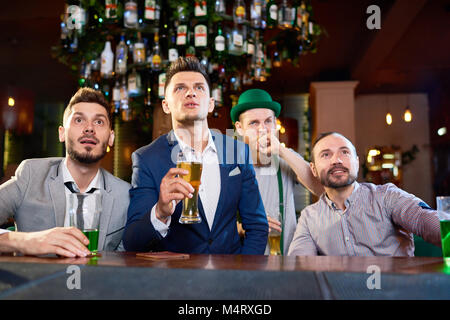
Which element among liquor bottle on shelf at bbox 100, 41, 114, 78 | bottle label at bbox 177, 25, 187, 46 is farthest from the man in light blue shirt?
liquor bottle on shelf at bbox 100, 41, 114, 78

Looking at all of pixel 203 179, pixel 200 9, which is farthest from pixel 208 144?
pixel 200 9

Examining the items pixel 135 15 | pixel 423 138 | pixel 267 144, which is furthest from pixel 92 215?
pixel 423 138

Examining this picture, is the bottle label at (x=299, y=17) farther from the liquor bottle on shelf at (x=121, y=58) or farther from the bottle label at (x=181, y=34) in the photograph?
the liquor bottle on shelf at (x=121, y=58)

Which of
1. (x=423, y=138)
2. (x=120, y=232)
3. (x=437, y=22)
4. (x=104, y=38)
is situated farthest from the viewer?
(x=423, y=138)

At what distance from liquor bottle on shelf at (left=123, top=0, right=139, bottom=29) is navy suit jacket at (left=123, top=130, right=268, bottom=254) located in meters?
1.20

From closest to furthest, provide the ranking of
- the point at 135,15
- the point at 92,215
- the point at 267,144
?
the point at 92,215 < the point at 267,144 < the point at 135,15

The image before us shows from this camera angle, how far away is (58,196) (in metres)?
1.59

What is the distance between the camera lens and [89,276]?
29.5 inches

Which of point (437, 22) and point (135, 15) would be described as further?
point (437, 22)

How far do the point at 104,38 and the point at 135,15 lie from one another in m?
0.35

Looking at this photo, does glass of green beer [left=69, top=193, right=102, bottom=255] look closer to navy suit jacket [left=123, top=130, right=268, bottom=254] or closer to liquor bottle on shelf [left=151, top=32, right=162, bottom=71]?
navy suit jacket [left=123, top=130, right=268, bottom=254]

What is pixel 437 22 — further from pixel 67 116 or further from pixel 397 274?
pixel 397 274

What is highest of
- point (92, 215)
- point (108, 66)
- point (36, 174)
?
point (108, 66)
